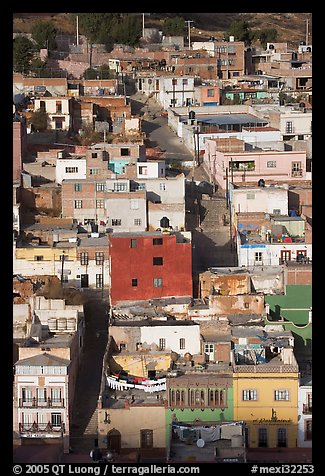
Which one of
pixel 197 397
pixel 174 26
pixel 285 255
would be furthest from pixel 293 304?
pixel 174 26

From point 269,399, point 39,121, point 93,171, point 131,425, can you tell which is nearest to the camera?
point 131,425

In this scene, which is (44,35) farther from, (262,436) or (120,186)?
(262,436)

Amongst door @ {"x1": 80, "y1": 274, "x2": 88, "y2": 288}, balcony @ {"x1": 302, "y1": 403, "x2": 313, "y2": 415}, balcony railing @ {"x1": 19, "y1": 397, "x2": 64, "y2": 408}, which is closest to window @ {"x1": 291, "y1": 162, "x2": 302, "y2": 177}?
door @ {"x1": 80, "y1": 274, "x2": 88, "y2": 288}

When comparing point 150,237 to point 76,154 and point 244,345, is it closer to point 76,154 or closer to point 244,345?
point 244,345

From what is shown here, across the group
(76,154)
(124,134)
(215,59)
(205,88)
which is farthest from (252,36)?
(76,154)

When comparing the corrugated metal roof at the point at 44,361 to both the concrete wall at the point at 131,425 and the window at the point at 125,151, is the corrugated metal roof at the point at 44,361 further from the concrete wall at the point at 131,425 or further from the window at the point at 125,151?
the window at the point at 125,151

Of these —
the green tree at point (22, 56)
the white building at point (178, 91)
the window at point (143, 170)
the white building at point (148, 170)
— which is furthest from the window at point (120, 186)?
the green tree at point (22, 56)
